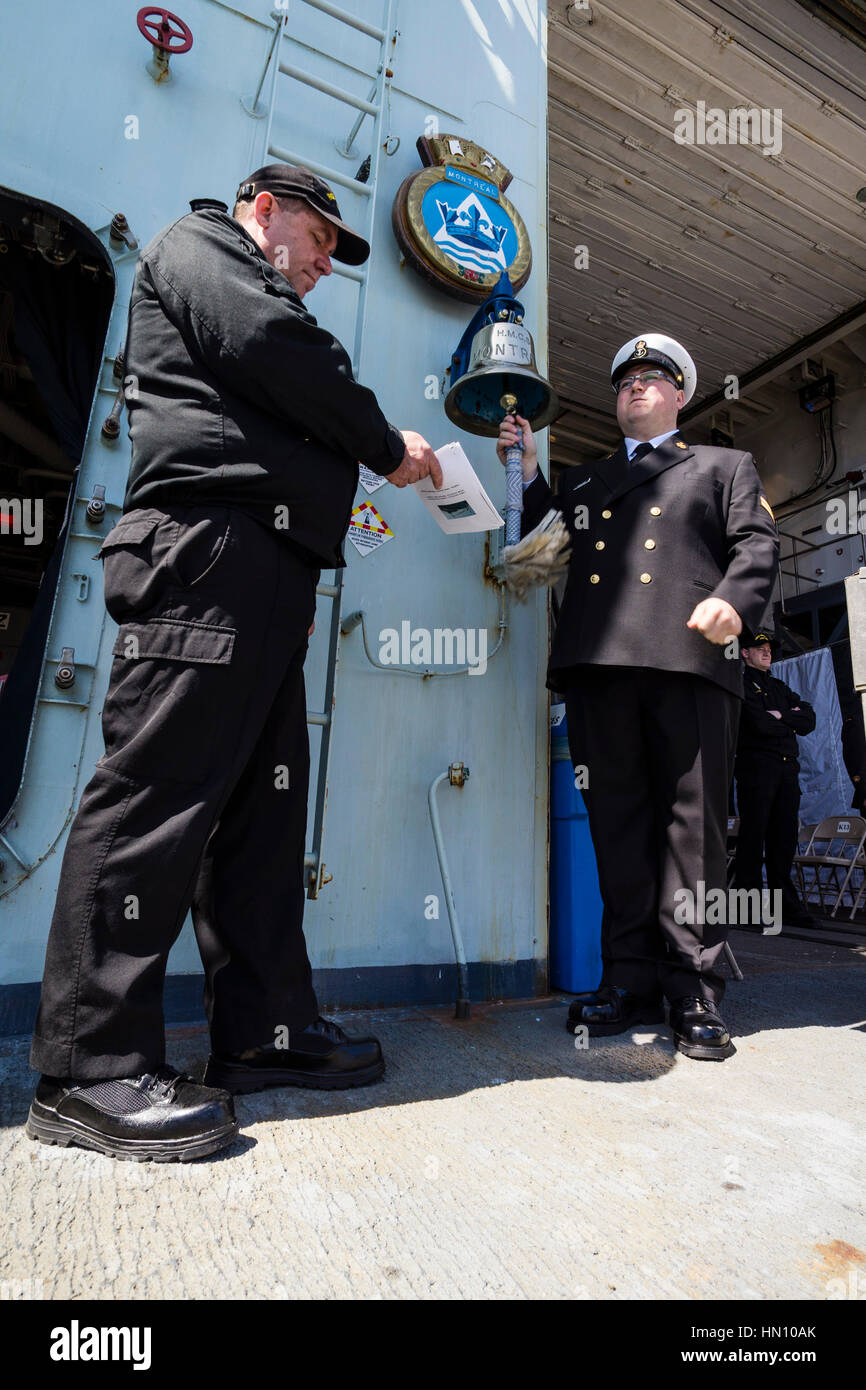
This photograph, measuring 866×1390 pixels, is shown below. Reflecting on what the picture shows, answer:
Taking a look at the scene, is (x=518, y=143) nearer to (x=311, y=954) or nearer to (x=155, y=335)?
(x=155, y=335)

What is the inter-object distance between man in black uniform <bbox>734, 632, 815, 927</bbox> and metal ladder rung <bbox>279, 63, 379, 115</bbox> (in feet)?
12.7

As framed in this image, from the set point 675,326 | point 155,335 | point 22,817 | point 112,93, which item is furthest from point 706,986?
point 675,326

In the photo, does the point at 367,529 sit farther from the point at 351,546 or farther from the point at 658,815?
the point at 658,815

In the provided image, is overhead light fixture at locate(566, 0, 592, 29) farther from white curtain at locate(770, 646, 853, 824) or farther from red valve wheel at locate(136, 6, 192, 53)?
white curtain at locate(770, 646, 853, 824)

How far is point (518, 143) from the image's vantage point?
3072mm

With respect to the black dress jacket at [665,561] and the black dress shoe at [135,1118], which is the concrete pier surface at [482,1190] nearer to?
the black dress shoe at [135,1118]

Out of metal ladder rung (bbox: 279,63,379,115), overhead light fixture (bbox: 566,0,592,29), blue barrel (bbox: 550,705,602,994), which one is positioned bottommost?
blue barrel (bbox: 550,705,602,994)

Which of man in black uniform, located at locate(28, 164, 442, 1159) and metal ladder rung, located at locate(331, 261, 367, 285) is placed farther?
metal ladder rung, located at locate(331, 261, 367, 285)

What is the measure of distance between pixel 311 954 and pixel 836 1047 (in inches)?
57.1

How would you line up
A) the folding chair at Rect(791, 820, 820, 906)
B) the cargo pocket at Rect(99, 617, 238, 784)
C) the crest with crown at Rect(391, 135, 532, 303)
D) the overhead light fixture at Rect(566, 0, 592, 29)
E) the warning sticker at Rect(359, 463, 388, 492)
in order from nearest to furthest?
the cargo pocket at Rect(99, 617, 238, 784) < the warning sticker at Rect(359, 463, 388, 492) < the crest with crown at Rect(391, 135, 532, 303) < the overhead light fixture at Rect(566, 0, 592, 29) < the folding chair at Rect(791, 820, 820, 906)

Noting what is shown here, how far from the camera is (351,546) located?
2.47 metres

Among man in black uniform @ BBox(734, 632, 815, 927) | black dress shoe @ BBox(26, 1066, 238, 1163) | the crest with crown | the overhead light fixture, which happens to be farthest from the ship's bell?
the overhead light fixture

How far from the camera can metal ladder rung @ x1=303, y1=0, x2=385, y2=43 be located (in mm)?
2531

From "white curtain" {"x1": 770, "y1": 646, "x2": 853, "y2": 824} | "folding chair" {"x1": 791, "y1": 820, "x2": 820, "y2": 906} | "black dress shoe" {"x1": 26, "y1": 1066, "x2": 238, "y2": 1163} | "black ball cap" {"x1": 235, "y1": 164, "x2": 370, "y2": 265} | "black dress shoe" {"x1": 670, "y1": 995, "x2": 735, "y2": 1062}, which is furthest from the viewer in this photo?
"white curtain" {"x1": 770, "y1": 646, "x2": 853, "y2": 824}
